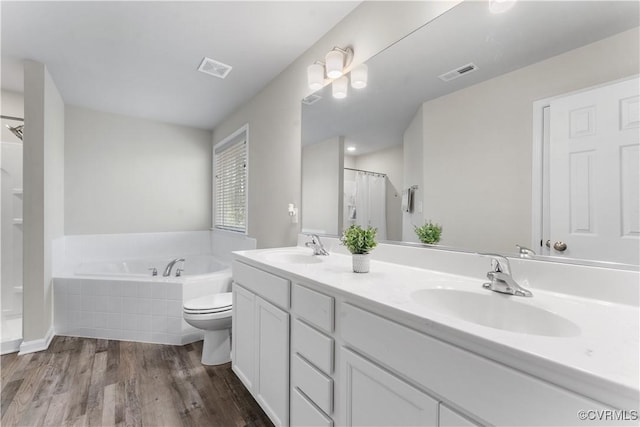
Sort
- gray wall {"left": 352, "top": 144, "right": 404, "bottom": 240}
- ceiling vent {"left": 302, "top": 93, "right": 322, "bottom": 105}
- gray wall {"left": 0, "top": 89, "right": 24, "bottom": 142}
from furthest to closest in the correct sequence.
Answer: gray wall {"left": 0, "top": 89, "right": 24, "bottom": 142} < ceiling vent {"left": 302, "top": 93, "right": 322, "bottom": 105} < gray wall {"left": 352, "top": 144, "right": 404, "bottom": 240}

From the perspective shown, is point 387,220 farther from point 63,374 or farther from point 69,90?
point 69,90

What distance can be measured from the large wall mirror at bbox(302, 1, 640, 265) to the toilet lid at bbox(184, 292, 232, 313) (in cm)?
124

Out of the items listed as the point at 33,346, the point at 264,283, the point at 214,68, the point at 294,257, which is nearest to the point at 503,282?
the point at 264,283

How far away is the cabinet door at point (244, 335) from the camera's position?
5.14ft

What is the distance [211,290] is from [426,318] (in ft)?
7.43

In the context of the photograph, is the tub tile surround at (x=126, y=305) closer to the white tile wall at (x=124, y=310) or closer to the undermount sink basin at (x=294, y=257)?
the white tile wall at (x=124, y=310)

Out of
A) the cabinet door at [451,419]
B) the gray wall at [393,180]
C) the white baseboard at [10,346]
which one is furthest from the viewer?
the white baseboard at [10,346]

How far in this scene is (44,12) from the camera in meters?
1.71

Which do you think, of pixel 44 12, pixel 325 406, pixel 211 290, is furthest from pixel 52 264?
pixel 325 406

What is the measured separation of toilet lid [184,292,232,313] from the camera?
2.00m

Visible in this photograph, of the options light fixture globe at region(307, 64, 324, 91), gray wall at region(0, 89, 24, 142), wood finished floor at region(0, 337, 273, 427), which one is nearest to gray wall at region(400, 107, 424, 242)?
light fixture globe at region(307, 64, 324, 91)

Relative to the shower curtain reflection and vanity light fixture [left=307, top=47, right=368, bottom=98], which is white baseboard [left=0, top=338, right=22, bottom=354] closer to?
the shower curtain reflection

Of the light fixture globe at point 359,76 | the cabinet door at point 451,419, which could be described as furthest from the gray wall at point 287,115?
the cabinet door at point 451,419

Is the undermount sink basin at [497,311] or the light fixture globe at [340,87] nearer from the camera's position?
the undermount sink basin at [497,311]
